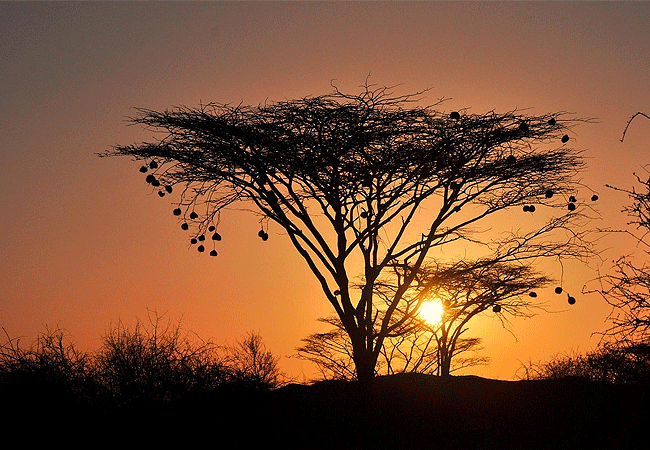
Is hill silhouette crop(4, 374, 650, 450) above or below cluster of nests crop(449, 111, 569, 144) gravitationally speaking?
below

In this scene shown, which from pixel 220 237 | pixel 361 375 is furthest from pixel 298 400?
pixel 220 237

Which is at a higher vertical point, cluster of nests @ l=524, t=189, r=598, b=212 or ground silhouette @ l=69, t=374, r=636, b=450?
cluster of nests @ l=524, t=189, r=598, b=212

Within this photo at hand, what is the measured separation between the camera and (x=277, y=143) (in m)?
21.4

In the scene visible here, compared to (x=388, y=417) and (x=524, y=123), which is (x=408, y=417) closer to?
(x=388, y=417)

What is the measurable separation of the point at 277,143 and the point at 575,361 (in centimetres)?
1068

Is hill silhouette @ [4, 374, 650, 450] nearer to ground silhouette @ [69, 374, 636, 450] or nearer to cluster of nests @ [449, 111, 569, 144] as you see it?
ground silhouette @ [69, 374, 636, 450]

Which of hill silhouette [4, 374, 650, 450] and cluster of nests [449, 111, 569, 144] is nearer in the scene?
hill silhouette [4, 374, 650, 450]

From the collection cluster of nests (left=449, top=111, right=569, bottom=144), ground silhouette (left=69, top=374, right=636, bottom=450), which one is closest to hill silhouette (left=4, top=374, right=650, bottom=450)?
ground silhouette (left=69, top=374, right=636, bottom=450)

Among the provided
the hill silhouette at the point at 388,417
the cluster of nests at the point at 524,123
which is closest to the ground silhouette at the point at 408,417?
the hill silhouette at the point at 388,417

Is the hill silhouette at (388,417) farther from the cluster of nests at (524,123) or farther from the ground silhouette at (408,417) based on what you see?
the cluster of nests at (524,123)

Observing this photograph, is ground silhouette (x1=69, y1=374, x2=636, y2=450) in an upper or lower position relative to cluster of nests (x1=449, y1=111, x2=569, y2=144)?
lower

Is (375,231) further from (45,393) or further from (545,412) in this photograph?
(45,393)

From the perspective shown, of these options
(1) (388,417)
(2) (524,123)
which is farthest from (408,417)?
(2) (524,123)

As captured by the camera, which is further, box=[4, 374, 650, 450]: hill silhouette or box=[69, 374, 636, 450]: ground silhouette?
box=[69, 374, 636, 450]: ground silhouette
